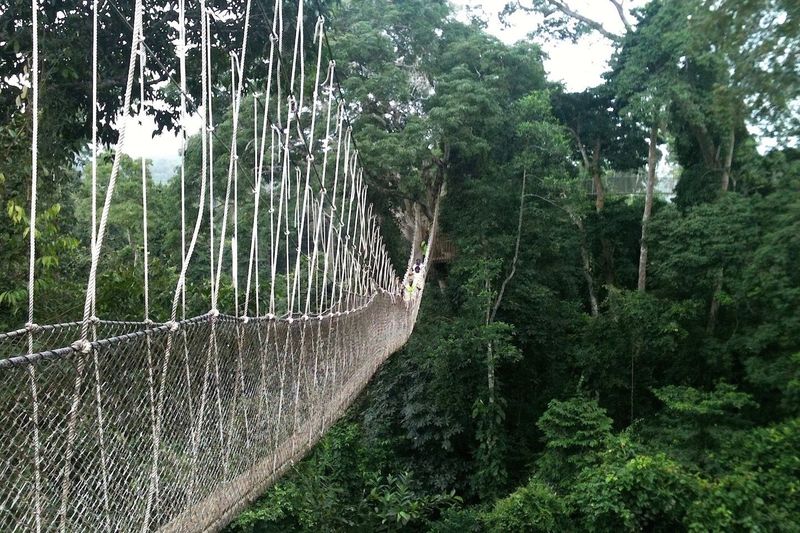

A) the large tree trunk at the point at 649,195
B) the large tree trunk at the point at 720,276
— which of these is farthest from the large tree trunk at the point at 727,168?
the large tree trunk at the point at 649,195

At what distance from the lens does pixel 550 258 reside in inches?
275

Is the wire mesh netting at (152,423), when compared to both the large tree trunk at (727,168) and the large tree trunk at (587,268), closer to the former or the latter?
the large tree trunk at (727,168)

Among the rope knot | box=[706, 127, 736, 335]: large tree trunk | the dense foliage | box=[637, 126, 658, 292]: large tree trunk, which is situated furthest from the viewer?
box=[637, 126, 658, 292]: large tree trunk

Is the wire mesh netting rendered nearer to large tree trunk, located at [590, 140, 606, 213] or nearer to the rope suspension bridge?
the rope suspension bridge

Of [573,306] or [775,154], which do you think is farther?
[573,306]

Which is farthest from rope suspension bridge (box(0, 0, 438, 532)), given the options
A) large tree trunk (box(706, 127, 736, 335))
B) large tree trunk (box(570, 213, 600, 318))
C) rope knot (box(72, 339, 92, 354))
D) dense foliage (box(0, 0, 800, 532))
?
large tree trunk (box(570, 213, 600, 318))

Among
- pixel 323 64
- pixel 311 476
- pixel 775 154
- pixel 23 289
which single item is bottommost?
pixel 311 476

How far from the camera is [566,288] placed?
24.0 feet

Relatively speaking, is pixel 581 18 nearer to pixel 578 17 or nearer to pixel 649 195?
pixel 578 17

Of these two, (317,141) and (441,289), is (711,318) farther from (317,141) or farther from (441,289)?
(317,141)

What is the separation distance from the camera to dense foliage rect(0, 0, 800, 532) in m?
4.39

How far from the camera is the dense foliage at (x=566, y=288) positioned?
4387 mm

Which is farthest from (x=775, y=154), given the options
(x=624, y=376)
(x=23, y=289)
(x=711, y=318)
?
(x=23, y=289)

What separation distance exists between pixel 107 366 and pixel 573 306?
20.3ft
